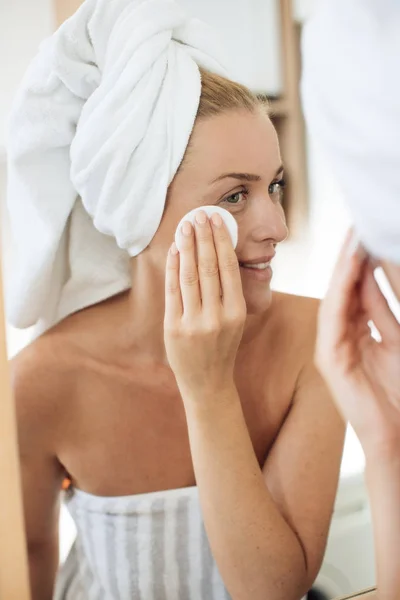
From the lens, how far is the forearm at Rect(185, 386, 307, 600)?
1.82 feet

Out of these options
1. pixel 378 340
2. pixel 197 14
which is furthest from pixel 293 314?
pixel 197 14

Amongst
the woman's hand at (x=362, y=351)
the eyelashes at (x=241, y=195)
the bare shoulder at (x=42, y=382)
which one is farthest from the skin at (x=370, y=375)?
the bare shoulder at (x=42, y=382)

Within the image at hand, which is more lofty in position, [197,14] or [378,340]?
[197,14]

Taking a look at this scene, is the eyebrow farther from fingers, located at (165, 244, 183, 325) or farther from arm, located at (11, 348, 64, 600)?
arm, located at (11, 348, 64, 600)

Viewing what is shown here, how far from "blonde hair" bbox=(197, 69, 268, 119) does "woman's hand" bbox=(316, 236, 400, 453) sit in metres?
0.17

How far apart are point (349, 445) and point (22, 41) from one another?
508mm

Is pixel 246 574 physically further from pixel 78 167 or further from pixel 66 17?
pixel 66 17

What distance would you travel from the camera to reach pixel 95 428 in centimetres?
59

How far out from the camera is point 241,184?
558mm

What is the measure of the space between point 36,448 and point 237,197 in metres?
0.32

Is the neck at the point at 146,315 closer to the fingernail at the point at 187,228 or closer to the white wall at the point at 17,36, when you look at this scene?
the fingernail at the point at 187,228

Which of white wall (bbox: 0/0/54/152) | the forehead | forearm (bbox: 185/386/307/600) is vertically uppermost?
white wall (bbox: 0/0/54/152)

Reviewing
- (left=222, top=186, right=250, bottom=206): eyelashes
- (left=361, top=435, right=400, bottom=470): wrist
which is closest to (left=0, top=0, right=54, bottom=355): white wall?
(left=222, top=186, right=250, bottom=206): eyelashes

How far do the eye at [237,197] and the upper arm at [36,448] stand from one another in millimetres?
248
